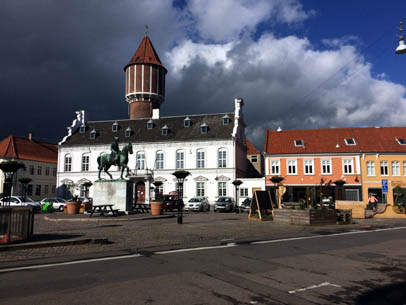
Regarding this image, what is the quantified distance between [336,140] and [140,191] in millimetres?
28338

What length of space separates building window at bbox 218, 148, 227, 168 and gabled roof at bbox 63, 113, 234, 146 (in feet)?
5.93

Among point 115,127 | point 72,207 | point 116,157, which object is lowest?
point 72,207

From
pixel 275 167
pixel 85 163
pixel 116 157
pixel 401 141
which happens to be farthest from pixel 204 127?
pixel 401 141

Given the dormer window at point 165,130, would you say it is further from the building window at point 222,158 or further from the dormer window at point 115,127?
the building window at point 222,158

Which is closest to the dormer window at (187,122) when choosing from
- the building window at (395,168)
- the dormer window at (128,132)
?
the dormer window at (128,132)

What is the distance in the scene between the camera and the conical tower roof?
59303 mm

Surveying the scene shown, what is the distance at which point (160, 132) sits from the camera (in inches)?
1998

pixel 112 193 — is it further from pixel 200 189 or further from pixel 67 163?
pixel 67 163

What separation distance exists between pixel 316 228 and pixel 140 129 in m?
39.8

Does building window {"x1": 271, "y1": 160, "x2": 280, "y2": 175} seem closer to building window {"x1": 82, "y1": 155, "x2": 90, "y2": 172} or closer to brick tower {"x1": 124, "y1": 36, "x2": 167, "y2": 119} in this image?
brick tower {"x1": 124, "y1": 36, "x2": 167, "y2": 119}

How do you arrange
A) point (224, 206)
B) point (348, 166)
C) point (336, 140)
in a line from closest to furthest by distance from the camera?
point (224, 206) → point (348, 166) → point (336, 140)

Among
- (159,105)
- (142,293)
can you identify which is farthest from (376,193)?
(142,293)

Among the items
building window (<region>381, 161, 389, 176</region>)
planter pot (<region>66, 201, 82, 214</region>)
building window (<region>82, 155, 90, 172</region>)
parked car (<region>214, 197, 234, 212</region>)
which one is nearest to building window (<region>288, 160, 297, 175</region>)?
building window (<region>381, 161, 389, 176</region>)

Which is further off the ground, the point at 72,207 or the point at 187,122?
the point at 187,122
